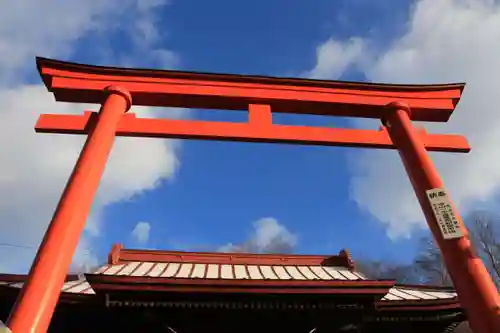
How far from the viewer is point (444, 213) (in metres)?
3.69

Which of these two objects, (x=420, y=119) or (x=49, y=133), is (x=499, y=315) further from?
(x=49, y=133)

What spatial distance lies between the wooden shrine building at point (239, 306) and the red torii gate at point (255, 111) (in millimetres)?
2096

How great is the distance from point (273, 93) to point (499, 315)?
333cm

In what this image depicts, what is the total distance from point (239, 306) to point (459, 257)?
329cm

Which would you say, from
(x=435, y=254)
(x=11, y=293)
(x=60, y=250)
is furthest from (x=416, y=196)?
(x=435, y=254)

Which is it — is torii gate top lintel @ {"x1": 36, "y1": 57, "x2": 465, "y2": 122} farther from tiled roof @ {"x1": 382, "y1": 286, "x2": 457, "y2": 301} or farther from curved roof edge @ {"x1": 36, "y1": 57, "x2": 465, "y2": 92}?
tiled roof @ {"x1": 382, "y1": 286, "x2": 457, "y2": 301}

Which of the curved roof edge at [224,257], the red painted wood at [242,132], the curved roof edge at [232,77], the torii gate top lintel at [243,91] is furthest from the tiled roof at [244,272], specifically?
the curved roof edge at [232,77]

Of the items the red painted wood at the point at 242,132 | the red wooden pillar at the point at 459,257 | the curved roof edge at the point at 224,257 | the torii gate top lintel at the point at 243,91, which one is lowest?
the red wooden pillar at the point at 459,257

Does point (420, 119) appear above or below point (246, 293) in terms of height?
above

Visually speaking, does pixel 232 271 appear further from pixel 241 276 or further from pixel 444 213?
pixel 444 213

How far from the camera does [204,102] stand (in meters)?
5.05

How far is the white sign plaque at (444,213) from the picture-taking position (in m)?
3.53

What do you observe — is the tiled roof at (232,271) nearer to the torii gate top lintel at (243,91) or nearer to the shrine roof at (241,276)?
the shrine roof at (241,276)

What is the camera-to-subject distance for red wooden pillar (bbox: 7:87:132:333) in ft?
8.87
